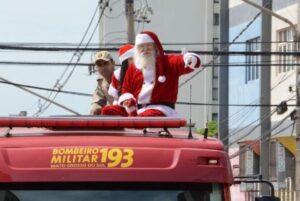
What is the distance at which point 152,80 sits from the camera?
7.01 metres

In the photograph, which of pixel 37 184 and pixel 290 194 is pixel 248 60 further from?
pixel 37 184

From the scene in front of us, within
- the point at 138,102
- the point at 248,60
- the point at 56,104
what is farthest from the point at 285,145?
the point at 138,102

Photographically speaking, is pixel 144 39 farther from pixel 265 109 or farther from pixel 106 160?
pixel 265 109

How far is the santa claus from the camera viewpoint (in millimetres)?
6992

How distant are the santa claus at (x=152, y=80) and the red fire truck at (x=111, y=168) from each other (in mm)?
1415

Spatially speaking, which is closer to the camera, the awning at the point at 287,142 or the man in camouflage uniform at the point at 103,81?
the man in camouflage uniform at the point at 103,81

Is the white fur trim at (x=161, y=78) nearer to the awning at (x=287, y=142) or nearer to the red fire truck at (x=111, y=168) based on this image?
the red fire truck at (x=111, y=168)

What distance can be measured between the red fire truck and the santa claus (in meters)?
1.41

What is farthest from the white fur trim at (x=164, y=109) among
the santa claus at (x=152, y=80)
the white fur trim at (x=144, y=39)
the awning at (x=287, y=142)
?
the awning at (x=287, y=142)

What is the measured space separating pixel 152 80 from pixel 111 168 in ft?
5.97

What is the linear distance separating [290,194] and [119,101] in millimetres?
21274

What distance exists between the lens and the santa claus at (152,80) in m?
6.99

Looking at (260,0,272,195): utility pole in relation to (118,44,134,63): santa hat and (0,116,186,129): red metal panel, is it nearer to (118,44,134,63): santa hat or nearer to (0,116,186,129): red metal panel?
(118,44,134,63): santa hat

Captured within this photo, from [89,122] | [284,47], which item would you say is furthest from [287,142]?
[89,122]
